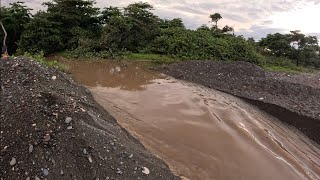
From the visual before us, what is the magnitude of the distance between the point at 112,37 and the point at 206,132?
9.73 m

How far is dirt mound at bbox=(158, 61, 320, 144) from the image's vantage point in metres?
8.06

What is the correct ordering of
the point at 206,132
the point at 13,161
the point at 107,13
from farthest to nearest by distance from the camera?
1. the point at 107,13
2. the point at 206,132
3. the point at 13,161

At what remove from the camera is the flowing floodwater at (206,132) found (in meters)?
5.62

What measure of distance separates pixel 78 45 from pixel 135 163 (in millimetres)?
12304

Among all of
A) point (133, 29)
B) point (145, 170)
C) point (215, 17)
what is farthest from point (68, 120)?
point (215, 17)

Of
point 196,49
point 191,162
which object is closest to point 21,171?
point 191,162

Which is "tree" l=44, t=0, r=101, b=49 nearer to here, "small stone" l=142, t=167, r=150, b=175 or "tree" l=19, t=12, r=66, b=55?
"tree" l=19, t=12, r=66, b=55

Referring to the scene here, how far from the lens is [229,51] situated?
15.5m

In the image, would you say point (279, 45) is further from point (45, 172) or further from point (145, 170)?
point (45, 172)

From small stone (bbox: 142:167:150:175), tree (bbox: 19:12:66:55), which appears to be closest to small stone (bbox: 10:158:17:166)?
small stone (bbox: 142:167:150:175)

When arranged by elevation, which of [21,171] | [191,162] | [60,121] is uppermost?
[60,121]

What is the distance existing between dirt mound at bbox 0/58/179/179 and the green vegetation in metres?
9.04

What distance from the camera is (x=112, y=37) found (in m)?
15.3

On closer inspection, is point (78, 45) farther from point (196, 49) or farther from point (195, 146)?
point (195, 146)
